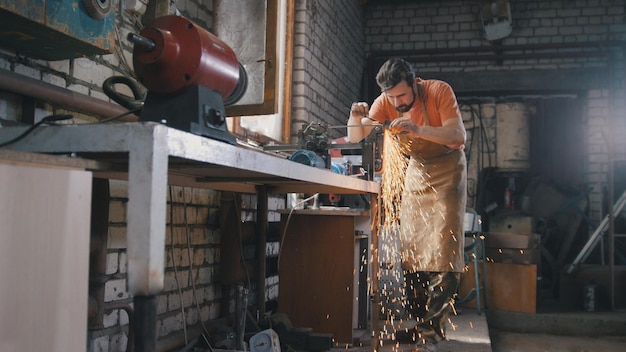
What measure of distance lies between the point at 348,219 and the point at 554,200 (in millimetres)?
3813

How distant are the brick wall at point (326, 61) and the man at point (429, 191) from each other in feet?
3.33

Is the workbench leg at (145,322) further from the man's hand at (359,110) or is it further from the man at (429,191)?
the man's hand at (359,110)

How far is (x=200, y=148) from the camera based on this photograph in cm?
122

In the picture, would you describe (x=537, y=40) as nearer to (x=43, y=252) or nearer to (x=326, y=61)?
(x=326, y=61)

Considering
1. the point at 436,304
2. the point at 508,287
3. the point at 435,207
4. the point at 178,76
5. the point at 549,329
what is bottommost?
the point at 549,329

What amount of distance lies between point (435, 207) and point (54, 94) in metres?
2.19

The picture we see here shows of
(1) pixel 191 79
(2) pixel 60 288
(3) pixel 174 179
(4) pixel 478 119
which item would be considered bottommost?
(2) pixel 60 288

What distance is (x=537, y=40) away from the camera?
21.3 ft

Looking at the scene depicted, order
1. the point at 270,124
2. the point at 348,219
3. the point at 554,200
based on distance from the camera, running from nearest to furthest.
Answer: the point at 348,219, the point at 270,124, the point at 554,200

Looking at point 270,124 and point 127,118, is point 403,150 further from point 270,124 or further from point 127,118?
point 127,118

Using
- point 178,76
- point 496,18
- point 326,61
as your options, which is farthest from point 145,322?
point 496,18

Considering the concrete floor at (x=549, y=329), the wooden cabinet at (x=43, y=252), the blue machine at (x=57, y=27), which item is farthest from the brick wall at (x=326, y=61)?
the wooden cabinet at (x=43, y=252)

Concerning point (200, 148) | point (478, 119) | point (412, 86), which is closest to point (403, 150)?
point (412, 86)

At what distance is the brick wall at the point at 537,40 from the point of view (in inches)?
244
